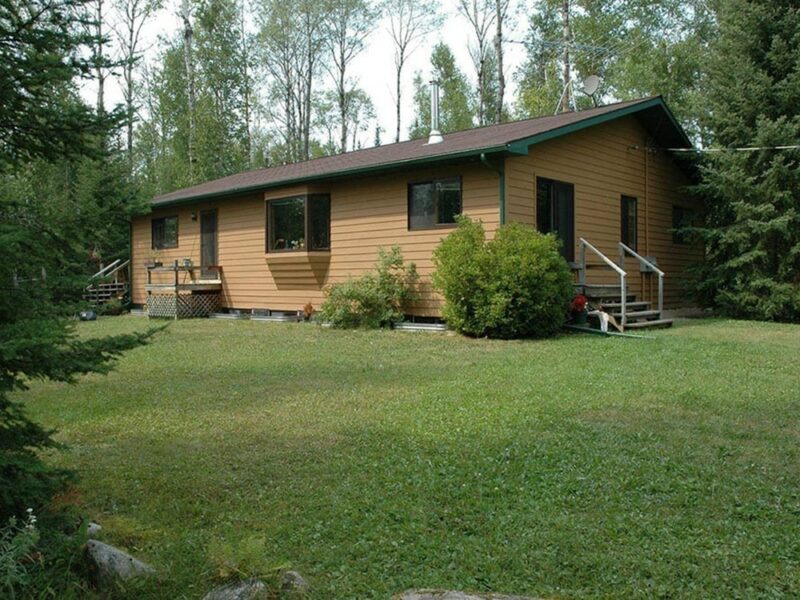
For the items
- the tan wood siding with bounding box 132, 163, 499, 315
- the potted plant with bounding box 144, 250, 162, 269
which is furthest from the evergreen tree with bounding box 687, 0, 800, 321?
the potted plant with bounding box 144, 250, 162, 269

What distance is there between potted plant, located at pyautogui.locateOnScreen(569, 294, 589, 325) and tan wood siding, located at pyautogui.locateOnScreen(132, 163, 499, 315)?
188cm

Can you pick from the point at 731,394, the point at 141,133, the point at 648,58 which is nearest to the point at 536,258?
the point at 731,394

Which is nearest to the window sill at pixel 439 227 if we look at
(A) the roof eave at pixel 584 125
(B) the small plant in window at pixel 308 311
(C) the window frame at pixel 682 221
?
(A) the roof eave at pixel 584 125

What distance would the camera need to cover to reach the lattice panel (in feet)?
52.6

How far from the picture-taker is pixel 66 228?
2.89m

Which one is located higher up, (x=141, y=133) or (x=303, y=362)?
(x=141, y=133)

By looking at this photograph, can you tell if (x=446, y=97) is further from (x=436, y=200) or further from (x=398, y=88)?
(x=436, y=200)

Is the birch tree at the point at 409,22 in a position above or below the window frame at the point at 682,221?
above

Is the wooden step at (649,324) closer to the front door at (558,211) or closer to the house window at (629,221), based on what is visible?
the front door at (558,211)

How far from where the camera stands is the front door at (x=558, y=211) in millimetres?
11766

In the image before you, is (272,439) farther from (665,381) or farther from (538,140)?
(538,140)

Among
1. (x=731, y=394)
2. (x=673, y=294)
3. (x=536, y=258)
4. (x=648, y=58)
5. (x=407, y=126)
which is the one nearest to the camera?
(x=731, y=394)

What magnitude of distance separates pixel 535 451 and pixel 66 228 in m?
2.99

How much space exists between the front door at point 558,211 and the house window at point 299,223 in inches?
174
